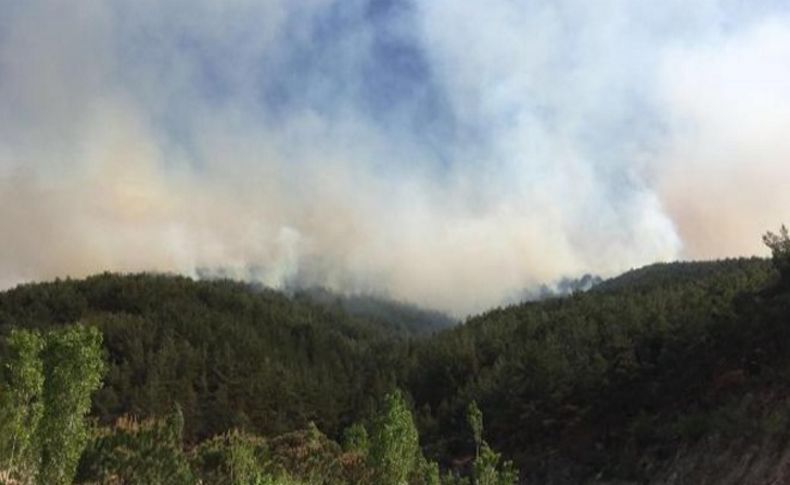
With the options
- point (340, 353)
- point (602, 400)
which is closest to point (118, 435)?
point (602, 400)

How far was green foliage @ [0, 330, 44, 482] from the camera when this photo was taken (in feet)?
131

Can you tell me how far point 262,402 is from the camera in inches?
5709

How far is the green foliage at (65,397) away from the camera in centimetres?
3988

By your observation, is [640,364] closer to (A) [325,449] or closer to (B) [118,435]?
(A) [325,449]

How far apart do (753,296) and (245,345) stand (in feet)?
361

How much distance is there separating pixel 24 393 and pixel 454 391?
4577 inches

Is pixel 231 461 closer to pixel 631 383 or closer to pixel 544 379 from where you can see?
pixel 631 383

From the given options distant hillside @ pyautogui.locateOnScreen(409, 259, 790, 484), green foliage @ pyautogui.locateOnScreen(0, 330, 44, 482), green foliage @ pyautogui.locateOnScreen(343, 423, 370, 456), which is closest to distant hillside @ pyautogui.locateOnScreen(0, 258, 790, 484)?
distant hillside @ pyautogui.locateOnScreen(409, 259, 790, 484)

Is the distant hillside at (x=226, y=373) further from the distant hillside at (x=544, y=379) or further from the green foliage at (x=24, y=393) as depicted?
the green foliage at (x=24, y=393)

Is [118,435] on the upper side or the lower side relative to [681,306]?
lower

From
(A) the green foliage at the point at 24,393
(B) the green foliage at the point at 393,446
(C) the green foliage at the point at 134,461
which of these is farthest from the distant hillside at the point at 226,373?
(A) the green foliage at the point at 24,393

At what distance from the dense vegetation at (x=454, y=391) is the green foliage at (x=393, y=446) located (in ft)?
0.44

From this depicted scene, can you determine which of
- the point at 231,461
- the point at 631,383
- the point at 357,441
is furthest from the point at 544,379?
the point at 231,461

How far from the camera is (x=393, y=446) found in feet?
183
